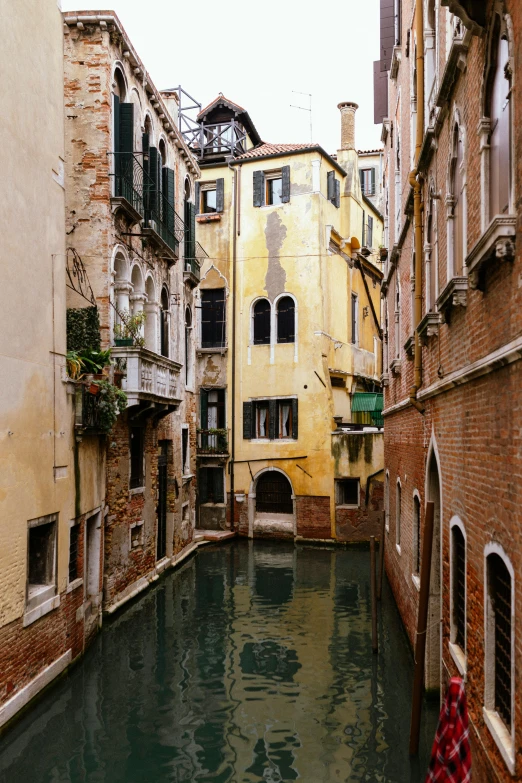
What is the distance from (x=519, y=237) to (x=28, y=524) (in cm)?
633

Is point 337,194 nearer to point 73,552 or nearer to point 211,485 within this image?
point 211,485

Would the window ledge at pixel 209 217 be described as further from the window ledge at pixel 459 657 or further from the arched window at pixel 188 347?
the window ledge at pixel 459 657

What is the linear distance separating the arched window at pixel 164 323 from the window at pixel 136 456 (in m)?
2.33

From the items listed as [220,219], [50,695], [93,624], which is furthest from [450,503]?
[220,219]

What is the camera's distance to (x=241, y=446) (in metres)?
22.2

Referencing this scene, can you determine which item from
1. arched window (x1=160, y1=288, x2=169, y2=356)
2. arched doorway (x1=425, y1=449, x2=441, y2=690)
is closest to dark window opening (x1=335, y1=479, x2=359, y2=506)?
arched window (x1=160, y1=288, x2=169, y2=356)

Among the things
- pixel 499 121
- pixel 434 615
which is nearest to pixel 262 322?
pixel 434 615

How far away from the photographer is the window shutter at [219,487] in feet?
73.4

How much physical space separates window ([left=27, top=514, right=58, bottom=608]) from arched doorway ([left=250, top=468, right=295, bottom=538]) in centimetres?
1287

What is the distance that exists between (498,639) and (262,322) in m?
17.8

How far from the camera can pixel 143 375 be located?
12742 millimetres

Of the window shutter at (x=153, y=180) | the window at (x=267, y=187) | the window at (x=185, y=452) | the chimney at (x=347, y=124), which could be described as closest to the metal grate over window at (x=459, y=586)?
the window shutter at (x=153, y=180)

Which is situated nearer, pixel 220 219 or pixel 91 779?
pixel 91 779

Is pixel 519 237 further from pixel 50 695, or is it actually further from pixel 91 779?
pixel 50 695
